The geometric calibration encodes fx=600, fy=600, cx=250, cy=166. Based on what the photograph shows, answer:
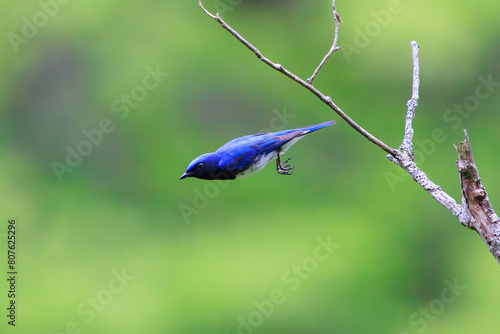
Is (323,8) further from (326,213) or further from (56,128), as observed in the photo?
(56,128)

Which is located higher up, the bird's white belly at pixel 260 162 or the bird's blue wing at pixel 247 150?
the bird's blue wing at pixel 247 150

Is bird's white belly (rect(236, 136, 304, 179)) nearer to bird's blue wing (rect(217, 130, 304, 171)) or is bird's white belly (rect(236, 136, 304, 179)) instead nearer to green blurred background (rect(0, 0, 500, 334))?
bird's blue wing (rect(217, 130, 304, 171))

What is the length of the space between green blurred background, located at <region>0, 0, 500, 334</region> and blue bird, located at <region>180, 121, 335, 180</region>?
5588mm

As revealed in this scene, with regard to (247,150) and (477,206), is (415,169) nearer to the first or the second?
(477,206)

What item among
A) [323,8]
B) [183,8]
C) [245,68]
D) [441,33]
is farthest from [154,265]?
[441,33]

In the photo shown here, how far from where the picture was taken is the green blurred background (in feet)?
29.5

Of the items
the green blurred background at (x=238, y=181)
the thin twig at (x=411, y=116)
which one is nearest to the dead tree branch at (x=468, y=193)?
the thin twig at (x=411, y=116)

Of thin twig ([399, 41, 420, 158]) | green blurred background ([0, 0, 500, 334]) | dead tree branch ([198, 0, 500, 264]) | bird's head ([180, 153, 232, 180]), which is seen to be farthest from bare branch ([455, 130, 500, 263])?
green blurred background ([0, 0, 500, 334])

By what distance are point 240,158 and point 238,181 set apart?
6496mm

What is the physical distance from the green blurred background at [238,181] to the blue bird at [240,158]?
5.59 metres

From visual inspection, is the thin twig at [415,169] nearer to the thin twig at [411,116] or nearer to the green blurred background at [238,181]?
the thin twig at [411,116]

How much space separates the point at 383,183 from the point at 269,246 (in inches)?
90.0

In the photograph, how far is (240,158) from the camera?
337 cm

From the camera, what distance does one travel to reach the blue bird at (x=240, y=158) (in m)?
3.33
